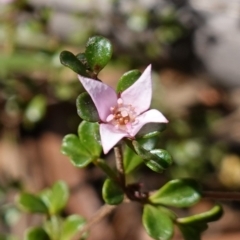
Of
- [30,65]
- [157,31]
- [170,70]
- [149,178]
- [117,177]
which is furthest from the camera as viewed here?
[170,70]

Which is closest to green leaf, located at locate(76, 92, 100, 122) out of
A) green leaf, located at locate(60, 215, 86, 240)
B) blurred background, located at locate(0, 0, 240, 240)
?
green leaf, located at locate(60, 215, 86, 240)

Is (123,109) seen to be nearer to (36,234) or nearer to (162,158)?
(162,158)

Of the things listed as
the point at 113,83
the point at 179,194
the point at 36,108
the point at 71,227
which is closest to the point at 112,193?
the point at 179,194

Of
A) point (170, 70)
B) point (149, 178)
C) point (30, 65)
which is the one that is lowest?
point (149, 178)

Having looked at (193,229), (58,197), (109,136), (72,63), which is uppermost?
(72,63)

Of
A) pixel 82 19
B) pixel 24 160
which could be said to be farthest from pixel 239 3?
pixel 24 160

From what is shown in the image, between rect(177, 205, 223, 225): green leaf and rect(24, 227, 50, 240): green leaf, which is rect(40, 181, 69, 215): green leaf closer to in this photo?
rect(24, 227, 50, 240): green leaf

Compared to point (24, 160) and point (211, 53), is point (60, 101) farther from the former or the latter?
point (211, 53)

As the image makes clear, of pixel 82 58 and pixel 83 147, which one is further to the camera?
pixel 83 147
